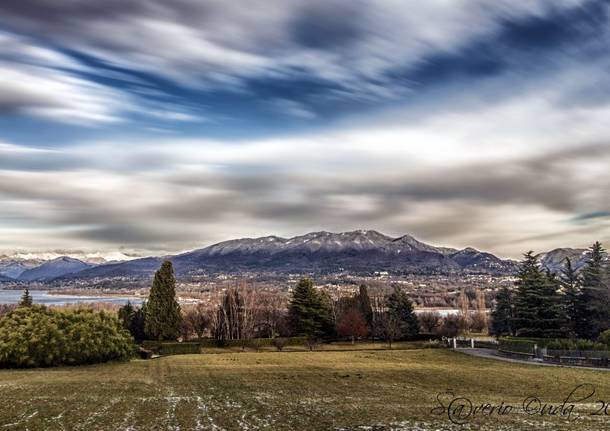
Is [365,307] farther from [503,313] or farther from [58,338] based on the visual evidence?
[58,338]

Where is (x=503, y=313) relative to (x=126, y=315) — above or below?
above

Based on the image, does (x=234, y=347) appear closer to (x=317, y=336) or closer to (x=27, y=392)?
(x=317, y=336)

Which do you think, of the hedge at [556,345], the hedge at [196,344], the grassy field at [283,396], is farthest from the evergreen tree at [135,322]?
the hedge at [556,345]

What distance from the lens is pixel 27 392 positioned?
26375mm

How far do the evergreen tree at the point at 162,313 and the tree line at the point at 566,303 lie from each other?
4198 cm

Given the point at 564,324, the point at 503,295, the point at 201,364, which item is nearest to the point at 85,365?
the point at 201,364

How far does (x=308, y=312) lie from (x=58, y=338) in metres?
38.0

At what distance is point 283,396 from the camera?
2498 cm

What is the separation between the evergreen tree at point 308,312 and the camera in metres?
75.8

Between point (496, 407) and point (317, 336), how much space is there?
57025 mm

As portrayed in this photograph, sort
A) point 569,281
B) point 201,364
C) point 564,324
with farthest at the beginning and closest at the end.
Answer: point 569,281 < point 564,324 < point 201,364

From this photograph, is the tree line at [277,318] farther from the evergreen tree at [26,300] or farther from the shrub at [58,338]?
the shrub at [58,338]

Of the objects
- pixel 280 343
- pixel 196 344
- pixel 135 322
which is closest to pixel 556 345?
pixel 280 343

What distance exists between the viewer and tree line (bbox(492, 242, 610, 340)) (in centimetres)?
5556
